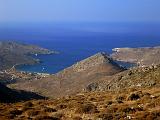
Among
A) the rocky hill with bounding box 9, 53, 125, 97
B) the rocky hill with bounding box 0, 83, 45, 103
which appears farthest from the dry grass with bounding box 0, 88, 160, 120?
the rocky hill with bounding box 9, 53, 125, 97

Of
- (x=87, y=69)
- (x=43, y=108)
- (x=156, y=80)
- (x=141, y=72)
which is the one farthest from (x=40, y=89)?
(x=43, y=108)

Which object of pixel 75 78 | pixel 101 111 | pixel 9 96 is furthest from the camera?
pixel 75 78

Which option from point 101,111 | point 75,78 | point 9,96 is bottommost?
point 101,111

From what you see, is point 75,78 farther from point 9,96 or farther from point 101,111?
point 101,111

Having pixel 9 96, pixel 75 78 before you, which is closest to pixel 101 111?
pixel 9 96

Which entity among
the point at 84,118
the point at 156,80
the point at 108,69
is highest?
the point at 108,69

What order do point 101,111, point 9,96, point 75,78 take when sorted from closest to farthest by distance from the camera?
point 101,111
point 9,96
point 75,78

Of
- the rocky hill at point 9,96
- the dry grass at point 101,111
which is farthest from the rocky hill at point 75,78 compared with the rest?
the dry grass at point 101,111

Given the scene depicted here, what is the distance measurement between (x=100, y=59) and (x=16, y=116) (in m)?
164

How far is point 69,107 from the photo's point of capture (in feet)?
92.2

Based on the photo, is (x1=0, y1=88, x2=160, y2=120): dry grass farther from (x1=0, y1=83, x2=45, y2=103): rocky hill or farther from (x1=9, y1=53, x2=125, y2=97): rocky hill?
(x1=9, y1=53, x2=125, y2=97): rocky hill

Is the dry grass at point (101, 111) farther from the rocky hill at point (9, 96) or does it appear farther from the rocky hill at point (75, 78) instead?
the rocky hill at point (75, 78)

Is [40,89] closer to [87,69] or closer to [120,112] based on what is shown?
[87,69]

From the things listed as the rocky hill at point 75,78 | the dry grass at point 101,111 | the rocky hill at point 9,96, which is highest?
the rocky hill at point 75,78
